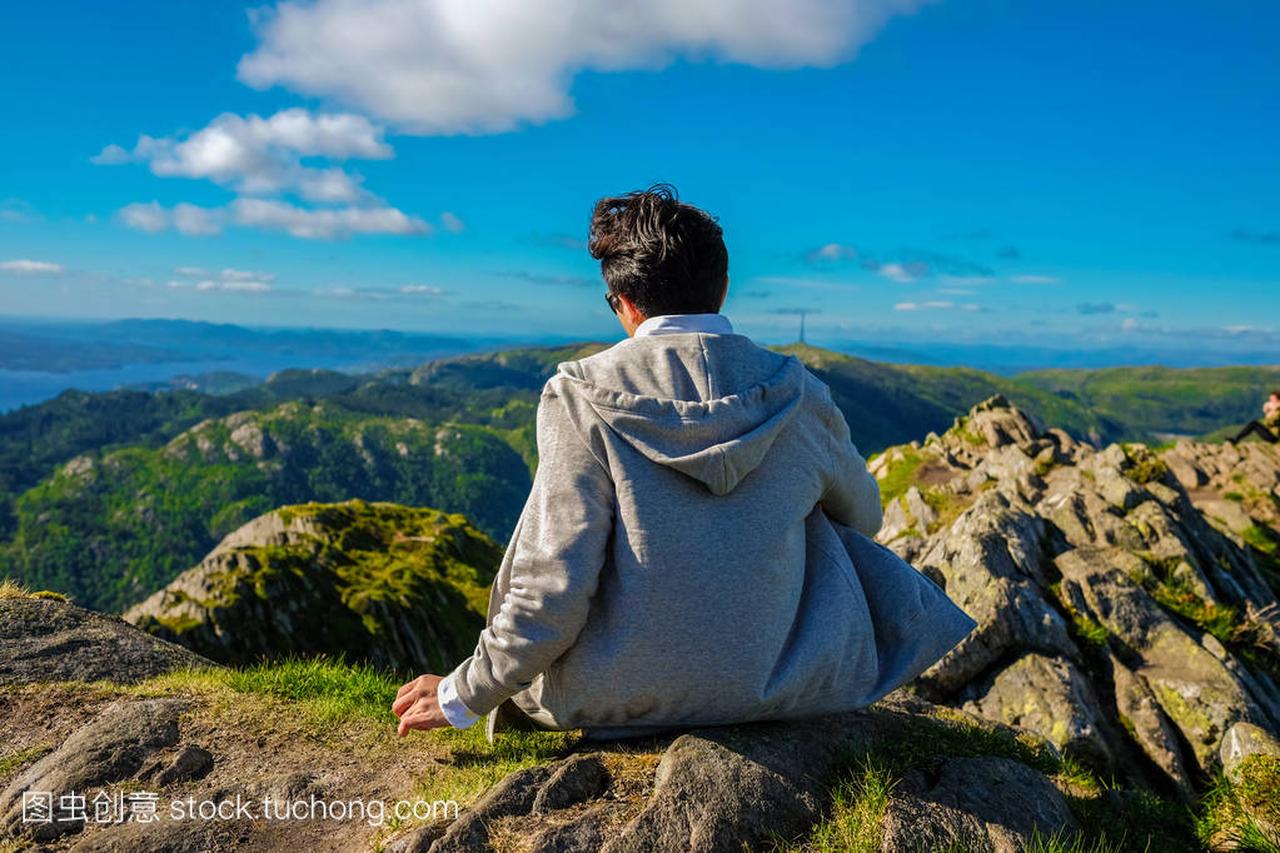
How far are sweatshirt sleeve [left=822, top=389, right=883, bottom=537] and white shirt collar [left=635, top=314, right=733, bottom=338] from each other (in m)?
1.13

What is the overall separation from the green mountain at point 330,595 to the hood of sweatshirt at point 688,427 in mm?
32595

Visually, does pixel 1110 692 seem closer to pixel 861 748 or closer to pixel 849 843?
pixel 861 748

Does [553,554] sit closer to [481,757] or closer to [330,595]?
[481,757]

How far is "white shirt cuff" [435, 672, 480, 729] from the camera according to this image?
19.6ft

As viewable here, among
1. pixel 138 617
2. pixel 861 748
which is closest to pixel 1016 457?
pixel 861 748

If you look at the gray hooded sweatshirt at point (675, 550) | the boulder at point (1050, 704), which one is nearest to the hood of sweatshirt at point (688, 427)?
the gray hooded sweatshirt at point (675, 550)

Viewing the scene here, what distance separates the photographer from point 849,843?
5398 millimetres

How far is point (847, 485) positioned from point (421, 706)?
423cm

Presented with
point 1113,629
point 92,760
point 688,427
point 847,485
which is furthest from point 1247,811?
point 1113,629

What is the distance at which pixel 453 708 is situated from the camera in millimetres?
6004

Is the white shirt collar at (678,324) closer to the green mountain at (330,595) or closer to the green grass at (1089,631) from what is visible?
the green grass at (1089,631)

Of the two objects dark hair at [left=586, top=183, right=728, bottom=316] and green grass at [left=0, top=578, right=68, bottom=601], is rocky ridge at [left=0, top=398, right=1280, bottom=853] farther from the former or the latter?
dark hair at [left=586, top=183, right=728, bottom=316]

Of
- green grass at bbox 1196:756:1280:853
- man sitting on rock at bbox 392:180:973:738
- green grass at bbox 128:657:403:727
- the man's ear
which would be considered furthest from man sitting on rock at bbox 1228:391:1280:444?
green grass at bbox 128:657:403:727

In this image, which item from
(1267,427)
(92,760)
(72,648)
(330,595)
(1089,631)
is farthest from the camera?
(330,595)
